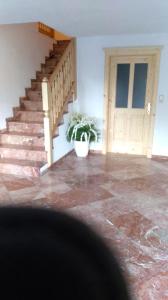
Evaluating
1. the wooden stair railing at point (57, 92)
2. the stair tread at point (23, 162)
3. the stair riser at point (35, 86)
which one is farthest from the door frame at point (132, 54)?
the stair tread at point (23, 162)

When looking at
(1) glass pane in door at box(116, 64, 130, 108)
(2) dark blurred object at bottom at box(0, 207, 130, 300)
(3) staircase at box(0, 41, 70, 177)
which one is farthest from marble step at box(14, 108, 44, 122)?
(2) dark blurred object at bottom at box(0, 207, 130, 300)

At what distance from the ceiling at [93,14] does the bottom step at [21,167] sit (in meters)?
2.12

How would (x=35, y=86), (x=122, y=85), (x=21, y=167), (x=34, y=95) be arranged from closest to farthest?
(x=21, y=167) → (x=122, y=85) → (x=34, y=95) → (x=35, y=86)

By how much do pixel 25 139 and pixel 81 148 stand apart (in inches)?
45.7

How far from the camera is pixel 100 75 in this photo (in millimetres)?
4961

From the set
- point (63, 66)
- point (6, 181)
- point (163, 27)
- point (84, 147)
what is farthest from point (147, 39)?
point (6, 181)

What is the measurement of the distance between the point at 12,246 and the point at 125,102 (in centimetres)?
476

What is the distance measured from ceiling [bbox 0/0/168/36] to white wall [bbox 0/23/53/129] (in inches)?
42.2

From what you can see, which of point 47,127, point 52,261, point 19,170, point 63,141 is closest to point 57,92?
point 47,127

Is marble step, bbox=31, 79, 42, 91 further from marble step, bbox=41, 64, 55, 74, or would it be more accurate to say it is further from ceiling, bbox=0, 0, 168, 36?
ceiling, bbox=0, 0, 168, 36

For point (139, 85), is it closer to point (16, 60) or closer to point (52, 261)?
point (16, 60)

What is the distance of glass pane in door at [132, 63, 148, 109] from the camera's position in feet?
15.4

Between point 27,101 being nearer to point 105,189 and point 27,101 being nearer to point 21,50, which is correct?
point 21,50

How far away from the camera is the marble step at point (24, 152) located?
4.17 m
